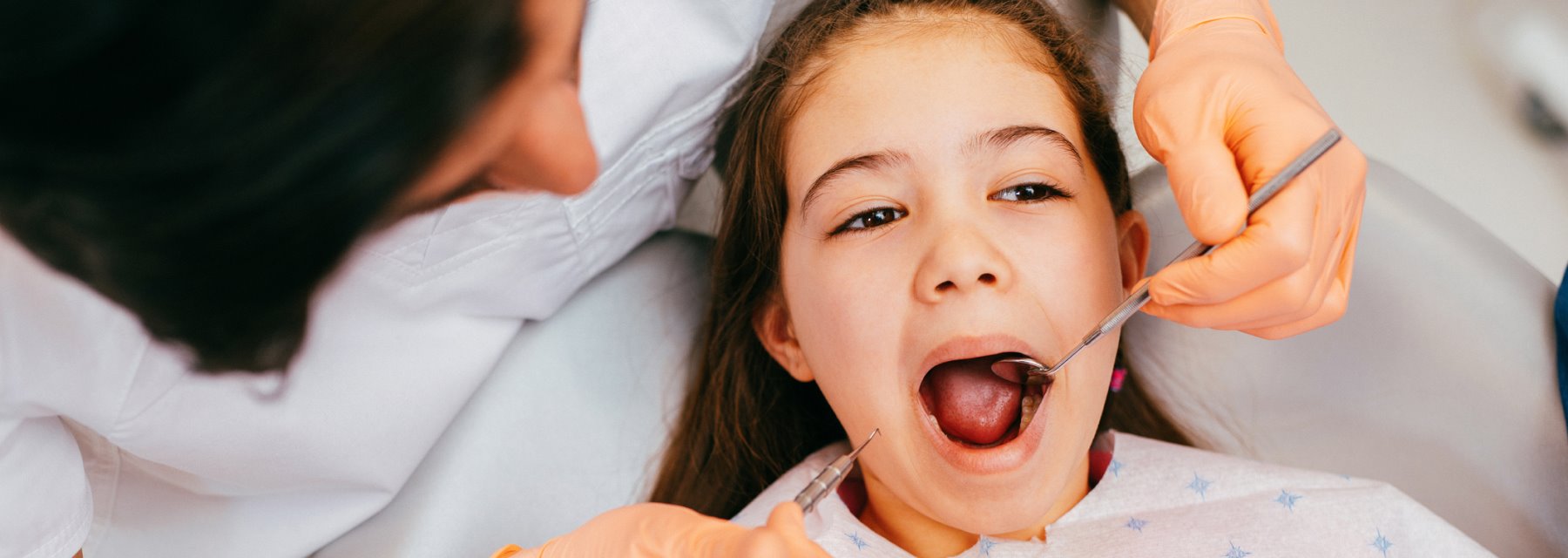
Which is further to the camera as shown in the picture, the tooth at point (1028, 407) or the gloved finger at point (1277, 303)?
the tooth at point (1028, 407)

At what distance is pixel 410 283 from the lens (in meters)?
0.91

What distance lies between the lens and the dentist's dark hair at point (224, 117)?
46cm

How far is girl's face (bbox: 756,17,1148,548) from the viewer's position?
92 centimetres

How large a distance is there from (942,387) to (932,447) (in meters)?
0.10

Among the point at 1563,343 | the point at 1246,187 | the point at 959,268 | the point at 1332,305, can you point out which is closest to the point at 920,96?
the point at 959,268

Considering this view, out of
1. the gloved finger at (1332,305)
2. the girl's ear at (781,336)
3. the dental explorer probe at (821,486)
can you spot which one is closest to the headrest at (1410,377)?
the gloved finger at (1332,305)

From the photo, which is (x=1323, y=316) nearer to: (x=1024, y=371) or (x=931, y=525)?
(x=1024, y=371)

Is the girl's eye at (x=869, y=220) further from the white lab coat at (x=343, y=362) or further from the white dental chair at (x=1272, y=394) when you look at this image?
the white dental chair at (x=1272, y=394)

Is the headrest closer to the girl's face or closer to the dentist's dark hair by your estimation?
the girl's face

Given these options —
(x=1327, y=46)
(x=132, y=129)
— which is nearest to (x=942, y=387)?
(x=132, y=129)

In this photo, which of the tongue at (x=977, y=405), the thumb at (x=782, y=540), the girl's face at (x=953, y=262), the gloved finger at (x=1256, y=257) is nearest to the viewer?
the thumb at (x=782, y=540)

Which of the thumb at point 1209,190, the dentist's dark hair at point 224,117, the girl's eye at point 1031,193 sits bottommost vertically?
the girl's eye at point 1031,193

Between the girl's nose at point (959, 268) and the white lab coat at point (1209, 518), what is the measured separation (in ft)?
0.74

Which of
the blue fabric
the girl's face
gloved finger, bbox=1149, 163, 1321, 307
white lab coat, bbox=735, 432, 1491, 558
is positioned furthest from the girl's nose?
the blue fabric
